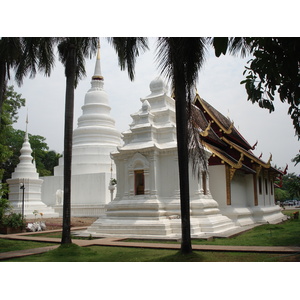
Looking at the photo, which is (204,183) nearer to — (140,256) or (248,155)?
(248,155)

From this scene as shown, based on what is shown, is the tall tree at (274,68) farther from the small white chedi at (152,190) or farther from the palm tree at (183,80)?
the small white chedi at (152,190)

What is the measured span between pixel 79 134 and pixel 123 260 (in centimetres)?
1984

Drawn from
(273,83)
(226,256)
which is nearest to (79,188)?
(226,256)

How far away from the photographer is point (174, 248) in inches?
348

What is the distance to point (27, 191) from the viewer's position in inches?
938

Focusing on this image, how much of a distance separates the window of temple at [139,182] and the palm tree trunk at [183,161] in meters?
6.29

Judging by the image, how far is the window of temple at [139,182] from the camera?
45.6 ft

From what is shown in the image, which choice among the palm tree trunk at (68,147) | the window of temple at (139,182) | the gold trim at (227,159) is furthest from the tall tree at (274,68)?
the gold trim at (227,159)

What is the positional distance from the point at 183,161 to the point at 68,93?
12.7 feet

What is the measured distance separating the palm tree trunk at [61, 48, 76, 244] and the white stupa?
565 inches

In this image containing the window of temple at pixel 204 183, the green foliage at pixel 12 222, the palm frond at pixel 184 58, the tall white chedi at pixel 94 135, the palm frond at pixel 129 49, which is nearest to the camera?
the palm frond at pixel 184 58

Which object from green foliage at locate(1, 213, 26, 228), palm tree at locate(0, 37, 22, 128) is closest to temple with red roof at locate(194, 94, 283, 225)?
palm tree at locate(0, 37, 22, 128)

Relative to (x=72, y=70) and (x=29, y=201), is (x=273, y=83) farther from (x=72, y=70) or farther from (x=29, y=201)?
(x=29, y=201)

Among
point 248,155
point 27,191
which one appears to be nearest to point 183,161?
point 248,155
